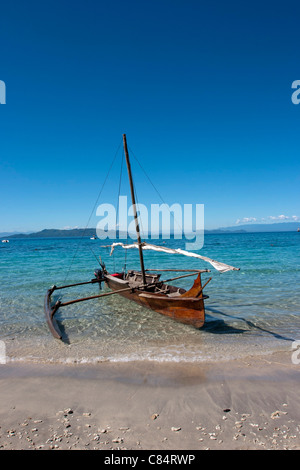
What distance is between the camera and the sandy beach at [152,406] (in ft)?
15.1

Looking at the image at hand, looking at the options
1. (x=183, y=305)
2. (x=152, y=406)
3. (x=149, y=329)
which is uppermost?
(x=183, y=305)

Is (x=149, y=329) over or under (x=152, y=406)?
under

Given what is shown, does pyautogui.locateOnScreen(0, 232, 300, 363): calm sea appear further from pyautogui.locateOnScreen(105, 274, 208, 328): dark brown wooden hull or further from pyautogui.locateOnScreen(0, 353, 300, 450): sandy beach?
pyautogui.locateOnScreen(0, 353, 300, 450): sandy beach

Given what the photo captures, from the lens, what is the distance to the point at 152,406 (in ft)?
18.6

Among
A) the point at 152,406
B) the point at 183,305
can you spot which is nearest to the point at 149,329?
the point at 183,305

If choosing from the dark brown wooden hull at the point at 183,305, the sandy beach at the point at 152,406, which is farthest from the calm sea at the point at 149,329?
the sandy beach at the point at 152,406

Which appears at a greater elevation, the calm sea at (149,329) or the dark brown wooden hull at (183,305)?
the dark brown wooden hull at (183,305)

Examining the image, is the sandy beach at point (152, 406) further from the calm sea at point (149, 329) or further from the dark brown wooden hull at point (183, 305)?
the dark brown wooden hull at point (183, 305)

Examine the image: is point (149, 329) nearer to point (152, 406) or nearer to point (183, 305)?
point (183, 305)

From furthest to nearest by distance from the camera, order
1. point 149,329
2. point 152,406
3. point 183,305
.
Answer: point 149,329
point 183,305
point 152,406

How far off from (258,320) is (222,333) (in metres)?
2.31

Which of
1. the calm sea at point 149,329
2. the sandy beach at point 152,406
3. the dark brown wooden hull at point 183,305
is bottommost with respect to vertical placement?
the calm sea at point 149,329

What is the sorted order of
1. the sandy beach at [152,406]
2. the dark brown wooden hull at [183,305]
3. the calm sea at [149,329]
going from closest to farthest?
the sandy beach at [152,406], the calm sea at [149,329], the dark brown wooden hull at [183,305]

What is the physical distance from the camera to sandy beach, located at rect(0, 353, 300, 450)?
4.59m
